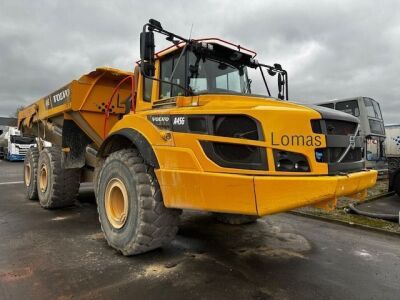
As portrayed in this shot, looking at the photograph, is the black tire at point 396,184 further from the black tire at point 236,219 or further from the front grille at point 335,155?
the front grille at point 335,155

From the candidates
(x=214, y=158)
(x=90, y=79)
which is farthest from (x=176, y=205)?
(x=90, y=79)

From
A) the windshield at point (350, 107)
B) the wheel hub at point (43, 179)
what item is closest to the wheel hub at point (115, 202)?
the wheel hub at point (43, 179)

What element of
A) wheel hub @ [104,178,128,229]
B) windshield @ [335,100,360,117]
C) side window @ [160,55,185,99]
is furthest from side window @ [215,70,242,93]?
windshield @ [335,100,360,117]

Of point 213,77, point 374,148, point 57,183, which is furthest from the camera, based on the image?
point 374,148

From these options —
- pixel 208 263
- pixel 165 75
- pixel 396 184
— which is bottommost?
pixel 208 263

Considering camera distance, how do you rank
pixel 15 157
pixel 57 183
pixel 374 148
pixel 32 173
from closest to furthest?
pixel 57 183 → pixel 32 173 → pixel 374 148 → pixel 15 157

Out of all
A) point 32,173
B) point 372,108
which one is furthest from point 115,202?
point 372,108

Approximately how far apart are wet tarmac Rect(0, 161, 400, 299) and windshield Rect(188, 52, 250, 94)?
2110 millimetres

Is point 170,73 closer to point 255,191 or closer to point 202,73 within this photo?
point 202,73

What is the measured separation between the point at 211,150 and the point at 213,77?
124cm

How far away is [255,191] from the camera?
3.54 meters

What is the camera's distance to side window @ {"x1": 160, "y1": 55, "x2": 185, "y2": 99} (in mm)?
4504

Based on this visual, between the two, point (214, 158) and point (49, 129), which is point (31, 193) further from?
point (214, 158)

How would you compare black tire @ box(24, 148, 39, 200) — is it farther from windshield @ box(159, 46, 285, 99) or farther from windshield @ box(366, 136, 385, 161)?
windshield @ box(366, 136, 385, 161)
